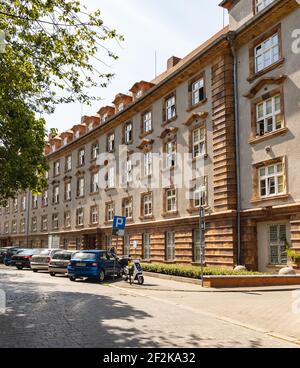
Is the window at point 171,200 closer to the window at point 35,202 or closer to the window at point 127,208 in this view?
the window at point 127,208

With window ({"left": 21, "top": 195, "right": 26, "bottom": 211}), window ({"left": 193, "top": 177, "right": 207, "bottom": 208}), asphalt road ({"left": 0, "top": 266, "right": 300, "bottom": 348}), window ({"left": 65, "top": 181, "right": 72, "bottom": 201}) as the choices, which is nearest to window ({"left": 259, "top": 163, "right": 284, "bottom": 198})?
window ({"left": 193, "top": 177, "right": 207, "bottom": 208})

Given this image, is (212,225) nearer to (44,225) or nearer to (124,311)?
(124,311)

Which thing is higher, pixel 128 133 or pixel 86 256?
pixel 128 133

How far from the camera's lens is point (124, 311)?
36.0 feet

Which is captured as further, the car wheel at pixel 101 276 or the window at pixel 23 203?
the window at pixel 23 203

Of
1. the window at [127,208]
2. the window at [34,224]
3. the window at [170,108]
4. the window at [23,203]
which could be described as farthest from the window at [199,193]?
the window at [23,203]

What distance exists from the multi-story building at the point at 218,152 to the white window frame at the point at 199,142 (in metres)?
0.07

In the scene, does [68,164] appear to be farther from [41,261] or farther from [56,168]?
[41,261]

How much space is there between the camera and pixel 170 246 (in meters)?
27.9

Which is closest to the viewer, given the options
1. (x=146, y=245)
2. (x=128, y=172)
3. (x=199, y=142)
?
(x=199, y=142)

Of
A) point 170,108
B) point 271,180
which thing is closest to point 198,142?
point 170,108

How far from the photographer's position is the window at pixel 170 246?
2753cm

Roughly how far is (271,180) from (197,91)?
8668 millimetres
